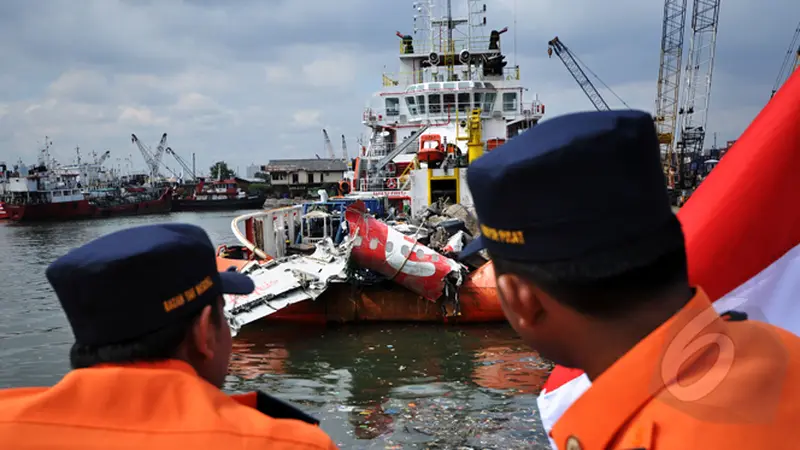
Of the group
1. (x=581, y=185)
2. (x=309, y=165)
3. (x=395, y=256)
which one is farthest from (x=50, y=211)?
(x=581, y=185)

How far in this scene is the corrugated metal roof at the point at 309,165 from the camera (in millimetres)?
92375

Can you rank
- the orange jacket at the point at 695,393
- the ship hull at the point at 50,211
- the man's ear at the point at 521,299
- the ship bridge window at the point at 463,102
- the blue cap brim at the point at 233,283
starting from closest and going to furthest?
the orange jacket at the point at 695,393, the man's ear at the point at 521,299, the blue cap brim at the point at 233,283, the ship bridge window at the point at 463,102, the ship hull at the point at 50,211

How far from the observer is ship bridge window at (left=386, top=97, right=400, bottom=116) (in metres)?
29.0

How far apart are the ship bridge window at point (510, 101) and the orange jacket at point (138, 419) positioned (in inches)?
1122

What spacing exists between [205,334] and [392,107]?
27.9 m

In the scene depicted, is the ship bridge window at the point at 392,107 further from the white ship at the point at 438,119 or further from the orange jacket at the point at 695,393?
the orange jacket at the point at 695,393

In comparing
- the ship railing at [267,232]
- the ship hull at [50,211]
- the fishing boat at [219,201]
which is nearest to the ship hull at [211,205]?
the fishing boat at [219,201]

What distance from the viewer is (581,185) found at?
1.22m

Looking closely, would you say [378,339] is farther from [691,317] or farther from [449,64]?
[449,64]

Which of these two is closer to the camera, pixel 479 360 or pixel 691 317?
pixel 691 317

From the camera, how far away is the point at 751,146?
2811 mm

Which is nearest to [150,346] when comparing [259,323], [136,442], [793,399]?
[136,442]

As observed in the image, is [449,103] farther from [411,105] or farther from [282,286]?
[282,286]

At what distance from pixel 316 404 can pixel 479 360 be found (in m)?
3.26
